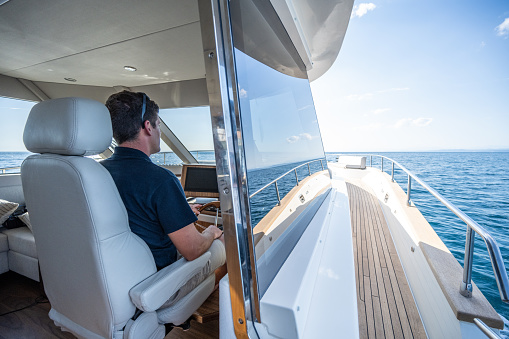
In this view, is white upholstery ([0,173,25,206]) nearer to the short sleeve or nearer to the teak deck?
the short sleeve

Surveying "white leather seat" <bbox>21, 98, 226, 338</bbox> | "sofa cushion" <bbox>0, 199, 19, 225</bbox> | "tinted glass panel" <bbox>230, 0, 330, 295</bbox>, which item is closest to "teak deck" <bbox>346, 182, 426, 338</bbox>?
"tinted glass panel" <bbox>230, 0, 330, 295</bbox>

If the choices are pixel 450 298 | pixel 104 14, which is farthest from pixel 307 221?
pixel 104 14

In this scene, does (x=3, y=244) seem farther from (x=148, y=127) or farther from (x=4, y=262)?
(x=148, y=127)

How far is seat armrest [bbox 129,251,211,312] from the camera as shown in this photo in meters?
0.66

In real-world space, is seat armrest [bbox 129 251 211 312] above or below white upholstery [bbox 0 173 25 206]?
below

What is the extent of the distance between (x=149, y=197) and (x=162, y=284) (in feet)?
0.96

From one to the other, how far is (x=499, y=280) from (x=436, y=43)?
1715 inches

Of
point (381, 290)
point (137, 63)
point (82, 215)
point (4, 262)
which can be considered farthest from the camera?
point (137, 63)

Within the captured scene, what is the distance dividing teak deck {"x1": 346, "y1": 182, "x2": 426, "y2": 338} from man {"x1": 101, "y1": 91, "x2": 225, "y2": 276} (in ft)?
3.16

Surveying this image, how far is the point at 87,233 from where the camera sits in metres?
0.64

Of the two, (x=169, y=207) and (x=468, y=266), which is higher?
(x=169, y=207)

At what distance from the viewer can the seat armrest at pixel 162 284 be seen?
26.0 inches

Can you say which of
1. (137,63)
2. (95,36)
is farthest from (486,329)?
(137,63)

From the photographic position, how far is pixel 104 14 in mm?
1739
